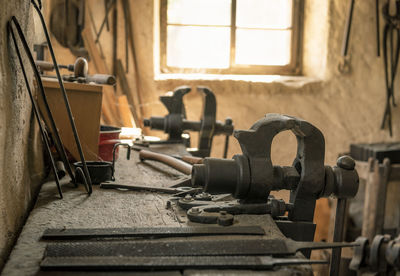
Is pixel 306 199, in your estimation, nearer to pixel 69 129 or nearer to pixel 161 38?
pixel 69 129

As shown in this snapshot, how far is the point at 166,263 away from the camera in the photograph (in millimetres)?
977

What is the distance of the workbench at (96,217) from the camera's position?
0.99m

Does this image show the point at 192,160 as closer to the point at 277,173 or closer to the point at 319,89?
the point at 277,173

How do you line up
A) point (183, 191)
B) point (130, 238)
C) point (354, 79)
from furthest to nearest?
point (354, 79), point (183, 191), point (130, 238)

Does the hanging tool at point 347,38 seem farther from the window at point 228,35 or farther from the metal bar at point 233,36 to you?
the metal bar at point 233,36

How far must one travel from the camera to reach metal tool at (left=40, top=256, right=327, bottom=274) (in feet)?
3.15

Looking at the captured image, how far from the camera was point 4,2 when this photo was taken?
1.23 metres

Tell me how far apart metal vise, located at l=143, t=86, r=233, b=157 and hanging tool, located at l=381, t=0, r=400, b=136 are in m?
2.36

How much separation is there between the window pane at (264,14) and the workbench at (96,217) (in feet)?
10.6

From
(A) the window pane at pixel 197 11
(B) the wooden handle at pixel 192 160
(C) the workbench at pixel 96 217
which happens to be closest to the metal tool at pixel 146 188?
(C) the workbench at pixel 96 217

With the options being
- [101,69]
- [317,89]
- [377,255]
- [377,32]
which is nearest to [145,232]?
[377,255]

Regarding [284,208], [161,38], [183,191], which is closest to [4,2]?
[183,191]

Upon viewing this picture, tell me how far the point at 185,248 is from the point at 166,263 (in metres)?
0.09

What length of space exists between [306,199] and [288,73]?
3744mm
